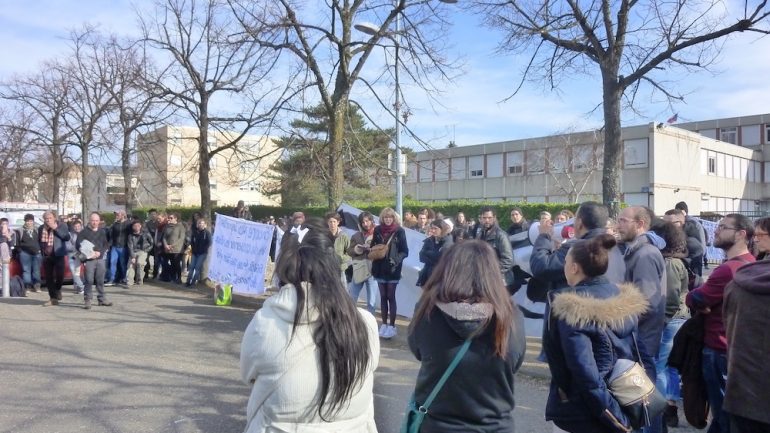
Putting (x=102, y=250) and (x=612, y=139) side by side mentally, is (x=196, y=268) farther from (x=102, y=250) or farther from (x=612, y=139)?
(x=612, y=139)

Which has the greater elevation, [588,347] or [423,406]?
[588,347]

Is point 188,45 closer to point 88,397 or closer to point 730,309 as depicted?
point 88,397

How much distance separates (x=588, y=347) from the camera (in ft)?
10.4

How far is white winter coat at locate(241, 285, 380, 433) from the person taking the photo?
263 centimetres

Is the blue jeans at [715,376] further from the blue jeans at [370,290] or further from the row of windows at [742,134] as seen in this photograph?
the row of windows at [742,134]

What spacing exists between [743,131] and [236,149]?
55280mm

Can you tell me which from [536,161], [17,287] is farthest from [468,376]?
[536,161]

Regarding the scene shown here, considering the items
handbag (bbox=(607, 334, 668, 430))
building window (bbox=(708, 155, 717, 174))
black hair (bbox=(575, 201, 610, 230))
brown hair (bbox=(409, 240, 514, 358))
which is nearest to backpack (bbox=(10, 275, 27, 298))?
black hair (bbox=(575, 201, 610, 230))

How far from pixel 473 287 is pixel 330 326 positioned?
72 centimetres

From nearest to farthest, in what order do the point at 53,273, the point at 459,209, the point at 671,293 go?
1. the point at 671,293
2. the point at 53,273
3. the point at 459,209

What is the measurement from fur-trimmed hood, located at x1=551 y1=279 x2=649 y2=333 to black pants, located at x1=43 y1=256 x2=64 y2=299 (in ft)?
36.9

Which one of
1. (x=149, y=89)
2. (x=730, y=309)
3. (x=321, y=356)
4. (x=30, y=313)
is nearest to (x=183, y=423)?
(x=321, y=356)

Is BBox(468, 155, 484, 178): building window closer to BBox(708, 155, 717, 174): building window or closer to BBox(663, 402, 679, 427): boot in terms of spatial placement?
BBox(708, 155, 717, 174): building window

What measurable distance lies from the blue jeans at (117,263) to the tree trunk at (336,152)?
21.1ft
